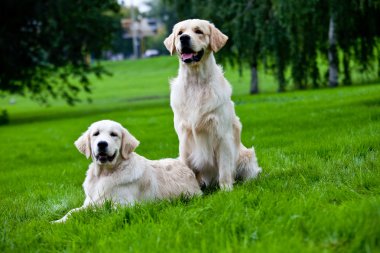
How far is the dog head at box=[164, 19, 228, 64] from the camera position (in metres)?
6.19

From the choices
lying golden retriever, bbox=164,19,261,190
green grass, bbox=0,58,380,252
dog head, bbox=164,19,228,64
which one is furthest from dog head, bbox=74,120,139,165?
dog head, bbox=164,19,228,64

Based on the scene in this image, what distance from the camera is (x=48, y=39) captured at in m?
25.8

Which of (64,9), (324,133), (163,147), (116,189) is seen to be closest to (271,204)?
(116,189)

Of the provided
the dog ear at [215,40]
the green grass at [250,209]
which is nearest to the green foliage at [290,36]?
the green grass at [250,209]

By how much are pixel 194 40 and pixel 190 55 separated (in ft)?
0.63

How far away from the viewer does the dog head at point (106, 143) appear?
572 cm

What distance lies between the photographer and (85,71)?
26562mm

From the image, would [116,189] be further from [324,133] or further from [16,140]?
[16,140]

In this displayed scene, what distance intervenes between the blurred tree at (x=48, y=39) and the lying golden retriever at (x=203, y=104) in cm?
1803

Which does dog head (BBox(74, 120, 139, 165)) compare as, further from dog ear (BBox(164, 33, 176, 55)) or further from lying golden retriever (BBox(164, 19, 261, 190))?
dog ear (BBox(164, 33, 176, 55))

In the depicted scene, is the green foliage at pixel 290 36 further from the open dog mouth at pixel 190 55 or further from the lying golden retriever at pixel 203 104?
the open dog mouth at pixel 190 55

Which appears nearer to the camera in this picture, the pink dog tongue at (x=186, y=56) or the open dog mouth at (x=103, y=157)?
the open dog mouth at (x=103, y=157)

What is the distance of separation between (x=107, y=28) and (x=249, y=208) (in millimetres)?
23316

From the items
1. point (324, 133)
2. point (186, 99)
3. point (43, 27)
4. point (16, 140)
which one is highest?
point (43, 27)
